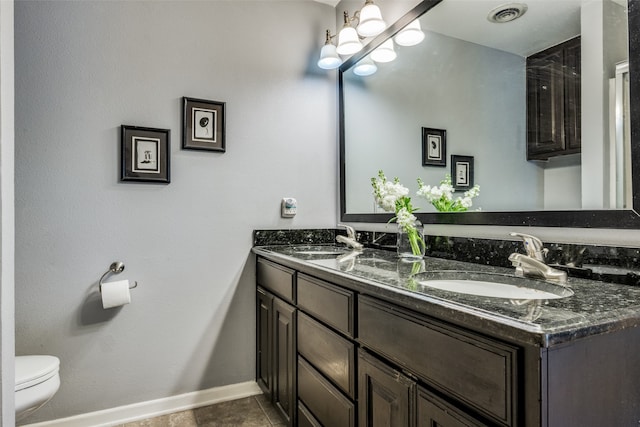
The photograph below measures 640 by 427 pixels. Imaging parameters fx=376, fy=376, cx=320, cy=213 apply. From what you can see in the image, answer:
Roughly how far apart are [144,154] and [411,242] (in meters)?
1.42

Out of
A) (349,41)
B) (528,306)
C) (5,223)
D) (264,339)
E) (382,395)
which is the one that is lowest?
(264,339)

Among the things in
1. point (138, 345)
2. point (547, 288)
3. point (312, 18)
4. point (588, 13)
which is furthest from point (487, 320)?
point (312, 18)

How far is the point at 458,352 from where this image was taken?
0.77m

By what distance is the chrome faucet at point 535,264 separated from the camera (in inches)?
41.1

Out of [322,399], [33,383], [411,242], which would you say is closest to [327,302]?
[322,399]

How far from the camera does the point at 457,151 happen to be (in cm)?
163

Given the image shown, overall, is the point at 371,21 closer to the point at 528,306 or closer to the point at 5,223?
the point at 528,306

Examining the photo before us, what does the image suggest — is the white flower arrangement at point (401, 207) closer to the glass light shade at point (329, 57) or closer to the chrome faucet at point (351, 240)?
the chrome faucet at point (351, 240)

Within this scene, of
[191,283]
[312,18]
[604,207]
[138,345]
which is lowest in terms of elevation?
[138,345]

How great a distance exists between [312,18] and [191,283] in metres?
1.81

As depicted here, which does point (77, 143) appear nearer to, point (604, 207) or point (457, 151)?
point (457, 151)

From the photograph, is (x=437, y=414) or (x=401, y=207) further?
(x=401, y=207)

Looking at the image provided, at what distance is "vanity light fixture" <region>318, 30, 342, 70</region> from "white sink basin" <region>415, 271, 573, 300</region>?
1.52 metres

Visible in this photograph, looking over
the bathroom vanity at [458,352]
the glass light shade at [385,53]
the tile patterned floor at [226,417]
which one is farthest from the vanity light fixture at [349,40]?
the tile patterned floor at [226,417]
